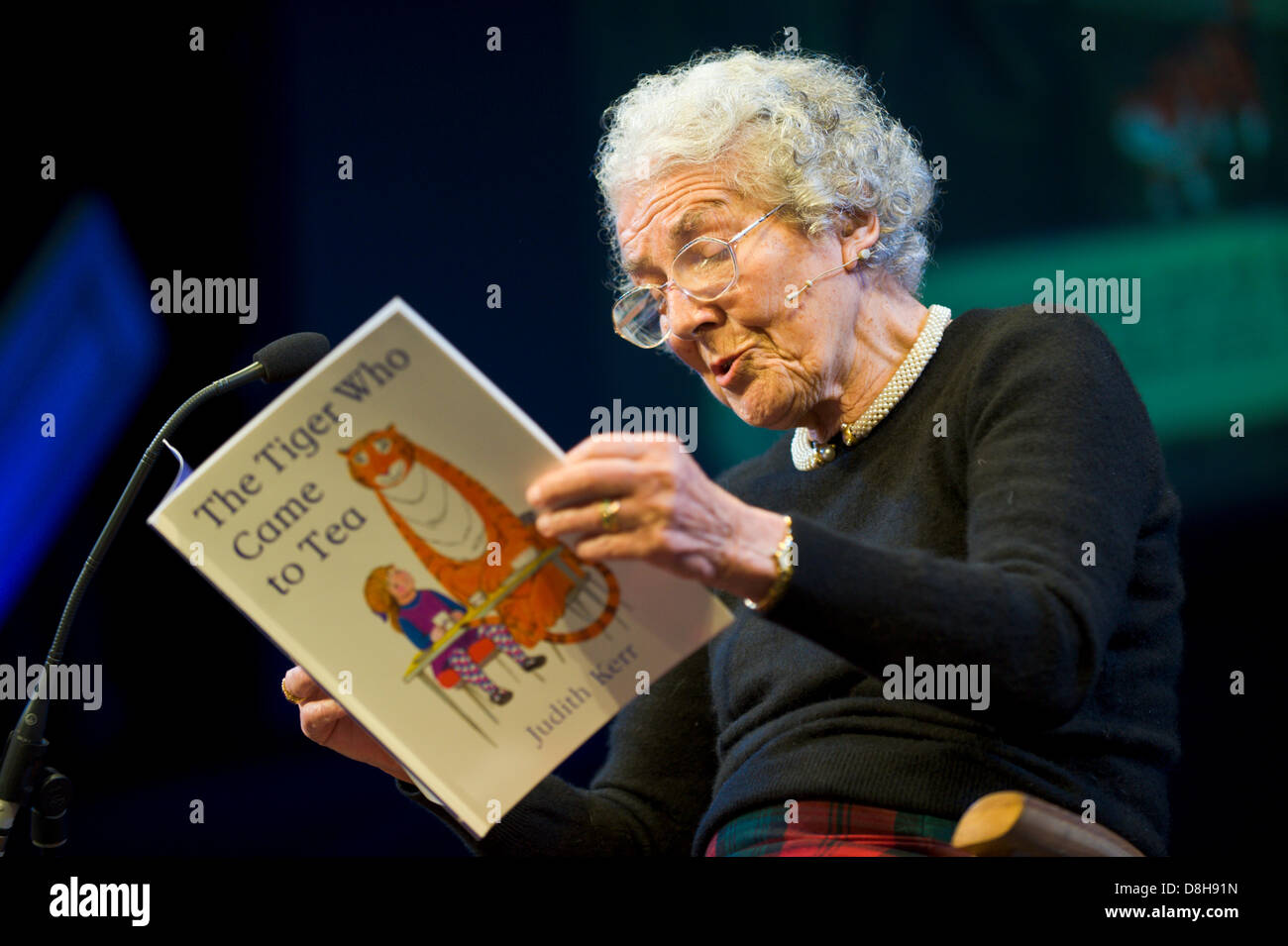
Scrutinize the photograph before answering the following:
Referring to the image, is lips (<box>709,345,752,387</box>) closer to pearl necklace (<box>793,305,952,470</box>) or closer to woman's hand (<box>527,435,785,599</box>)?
pearl necklace (<box>793,305,952,470</box>)

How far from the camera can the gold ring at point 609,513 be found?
3.27ft

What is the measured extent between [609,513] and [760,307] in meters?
0.69

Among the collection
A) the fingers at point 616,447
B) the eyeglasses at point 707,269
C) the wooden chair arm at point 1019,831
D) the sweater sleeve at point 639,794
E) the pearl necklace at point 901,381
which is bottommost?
the sweater sleeve at point 639,794

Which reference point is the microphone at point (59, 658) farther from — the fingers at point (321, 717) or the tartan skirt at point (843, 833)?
the tartan skirt at point (843, 833)

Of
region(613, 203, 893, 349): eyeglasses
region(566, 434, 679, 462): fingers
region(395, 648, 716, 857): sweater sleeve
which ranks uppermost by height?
region(613, 203, 893, 349): eyeglasses

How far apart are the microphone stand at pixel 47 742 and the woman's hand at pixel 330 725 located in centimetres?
27

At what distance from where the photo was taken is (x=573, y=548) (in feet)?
3.39

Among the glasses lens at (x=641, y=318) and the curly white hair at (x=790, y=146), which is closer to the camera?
the curly white hair at (x=790, y=146)

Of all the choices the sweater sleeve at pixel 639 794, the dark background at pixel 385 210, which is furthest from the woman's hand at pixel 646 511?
the dark background at pixel 385 210

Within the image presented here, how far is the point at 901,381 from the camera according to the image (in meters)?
1.60

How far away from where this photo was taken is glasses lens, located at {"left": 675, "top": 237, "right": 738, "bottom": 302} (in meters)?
1.61

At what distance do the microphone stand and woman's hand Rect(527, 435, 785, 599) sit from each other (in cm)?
58

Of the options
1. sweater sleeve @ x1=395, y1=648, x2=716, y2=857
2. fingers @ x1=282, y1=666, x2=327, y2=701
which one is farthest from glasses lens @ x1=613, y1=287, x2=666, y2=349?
fingers @ x1=282, y1=666, x2=327, y2=701

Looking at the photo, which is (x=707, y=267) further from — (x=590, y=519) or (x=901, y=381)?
(x=590, y=519)
